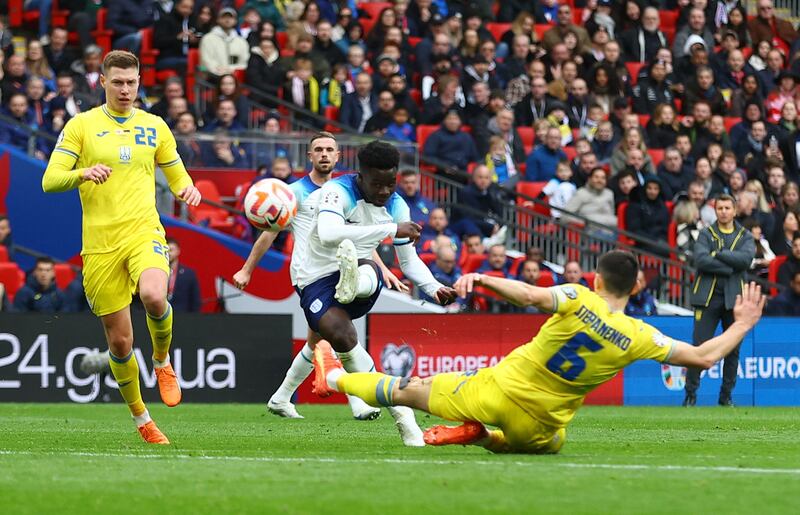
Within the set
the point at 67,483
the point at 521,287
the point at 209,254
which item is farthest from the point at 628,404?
the point at 67,483

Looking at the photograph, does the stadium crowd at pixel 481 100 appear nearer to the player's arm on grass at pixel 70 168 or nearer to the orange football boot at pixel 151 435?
the orange football boot at pixel 151 435

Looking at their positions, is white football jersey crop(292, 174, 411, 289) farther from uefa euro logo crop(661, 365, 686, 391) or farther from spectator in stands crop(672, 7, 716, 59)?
spectator in stands crop(672, 7, 716, 59)

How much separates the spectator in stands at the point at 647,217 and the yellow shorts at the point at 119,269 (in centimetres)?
1331

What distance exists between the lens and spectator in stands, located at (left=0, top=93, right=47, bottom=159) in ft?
69.0

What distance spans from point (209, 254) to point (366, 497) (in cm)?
1383

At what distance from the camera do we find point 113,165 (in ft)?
34.7

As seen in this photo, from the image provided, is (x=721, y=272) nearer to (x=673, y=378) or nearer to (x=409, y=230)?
(x=673, y=378)

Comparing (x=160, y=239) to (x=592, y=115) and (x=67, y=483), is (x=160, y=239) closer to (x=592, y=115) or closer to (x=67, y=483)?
(x=67, y=483)

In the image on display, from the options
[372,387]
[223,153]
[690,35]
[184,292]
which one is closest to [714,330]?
[184,292]

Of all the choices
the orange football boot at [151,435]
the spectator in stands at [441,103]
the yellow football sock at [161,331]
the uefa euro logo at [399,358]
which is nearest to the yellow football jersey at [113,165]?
the yellow football sock at [161,331]

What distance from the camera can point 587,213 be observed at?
2291cm

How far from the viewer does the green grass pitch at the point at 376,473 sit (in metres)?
7.07

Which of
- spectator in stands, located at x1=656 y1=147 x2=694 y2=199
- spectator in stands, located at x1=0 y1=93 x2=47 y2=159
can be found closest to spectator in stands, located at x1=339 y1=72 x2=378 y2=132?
spectator in stands, located at x1=656 y1=147 x2=694 y2=199

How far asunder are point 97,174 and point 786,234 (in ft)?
49.8
